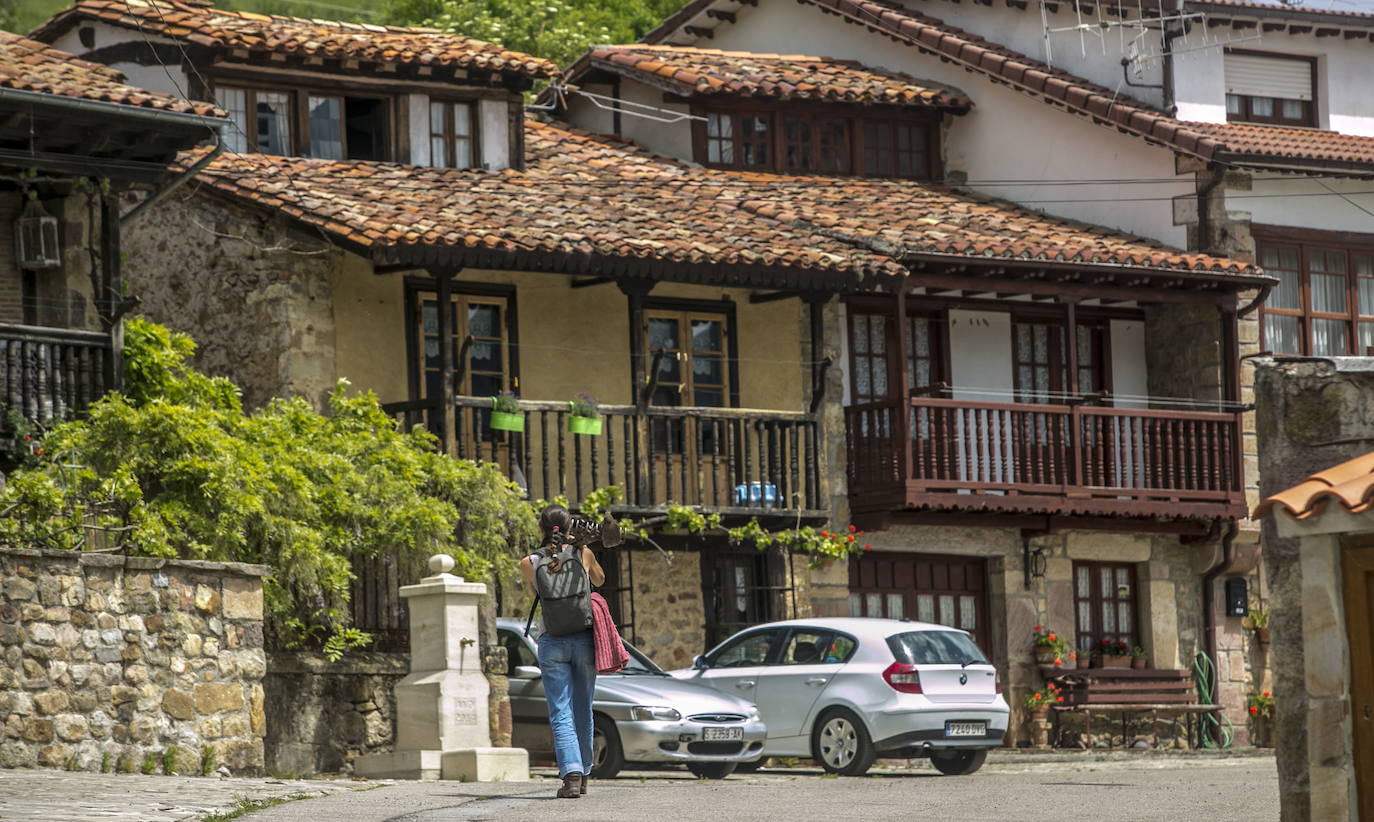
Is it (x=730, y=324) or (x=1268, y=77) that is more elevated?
(x=1268, y=77)

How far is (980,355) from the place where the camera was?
89.5ft

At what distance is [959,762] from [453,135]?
9.47 metres

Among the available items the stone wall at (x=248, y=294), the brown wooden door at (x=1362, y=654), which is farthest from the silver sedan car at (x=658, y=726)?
the brown wooden door at (x=1362, y=654)

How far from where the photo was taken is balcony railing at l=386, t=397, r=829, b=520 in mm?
22969

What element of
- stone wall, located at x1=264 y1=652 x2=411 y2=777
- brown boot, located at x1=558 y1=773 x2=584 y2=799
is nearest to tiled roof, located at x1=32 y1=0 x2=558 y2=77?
stone wall, located at x1=264 y1=652 x2=411 y2=777

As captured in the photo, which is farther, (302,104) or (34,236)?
(302,104)

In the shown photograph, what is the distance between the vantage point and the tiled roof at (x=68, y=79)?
19.6m

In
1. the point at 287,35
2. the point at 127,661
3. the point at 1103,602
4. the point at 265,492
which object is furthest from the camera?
the point at 1103,602

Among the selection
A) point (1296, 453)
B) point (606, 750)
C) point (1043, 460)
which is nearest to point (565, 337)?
point (1043, 460)

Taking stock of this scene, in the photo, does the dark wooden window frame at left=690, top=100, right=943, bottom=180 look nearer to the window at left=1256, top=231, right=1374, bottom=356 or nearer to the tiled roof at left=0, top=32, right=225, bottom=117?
the window at left=1256, top=231, right=1374, bottom=356

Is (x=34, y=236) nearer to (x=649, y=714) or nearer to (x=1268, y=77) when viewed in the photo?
(x=649, y=714)

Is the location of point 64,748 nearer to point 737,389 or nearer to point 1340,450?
point 1340,450

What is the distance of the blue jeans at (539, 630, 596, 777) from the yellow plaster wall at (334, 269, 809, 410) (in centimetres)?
1023

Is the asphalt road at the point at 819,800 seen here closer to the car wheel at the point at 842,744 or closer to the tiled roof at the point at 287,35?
the car wheel at the point at 842,744
